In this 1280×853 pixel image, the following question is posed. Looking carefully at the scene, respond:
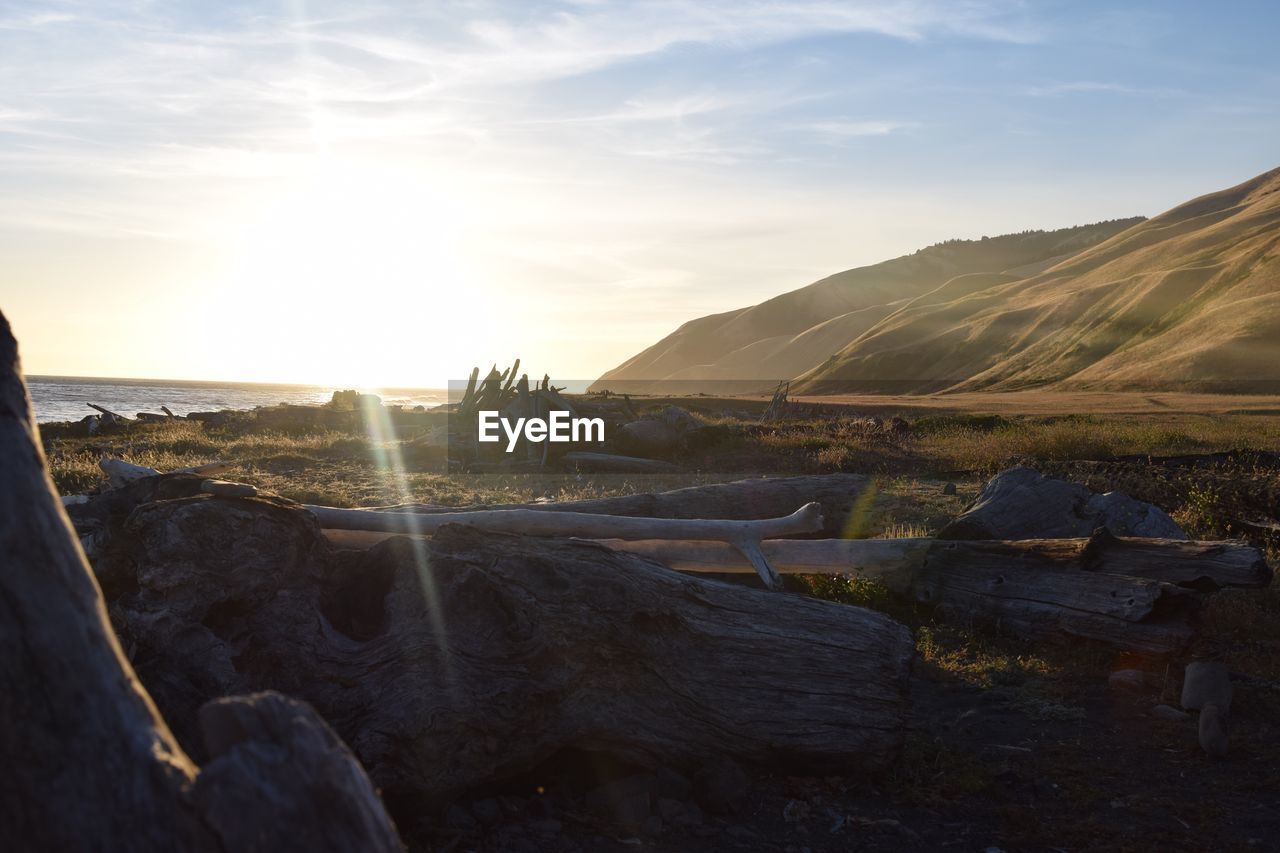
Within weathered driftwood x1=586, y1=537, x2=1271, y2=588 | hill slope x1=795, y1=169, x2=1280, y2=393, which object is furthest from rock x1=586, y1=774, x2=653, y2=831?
hill slope x1=795, y1=169, x2=1280, y2=393

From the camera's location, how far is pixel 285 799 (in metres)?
2.12

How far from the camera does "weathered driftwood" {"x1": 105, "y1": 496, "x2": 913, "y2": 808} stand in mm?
4844

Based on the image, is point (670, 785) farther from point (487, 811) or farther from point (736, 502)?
point (736, 502)

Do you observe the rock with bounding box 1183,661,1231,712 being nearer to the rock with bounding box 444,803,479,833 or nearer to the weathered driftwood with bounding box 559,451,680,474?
the rock with bounding box 444,803,479,833

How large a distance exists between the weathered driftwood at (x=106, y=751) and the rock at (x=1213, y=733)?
5.89 m

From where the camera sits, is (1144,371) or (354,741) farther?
(1144,371)

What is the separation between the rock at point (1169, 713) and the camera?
6.64m

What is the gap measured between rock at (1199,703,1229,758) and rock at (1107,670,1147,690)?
1.00m

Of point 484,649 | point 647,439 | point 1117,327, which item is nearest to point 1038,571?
point 484,649

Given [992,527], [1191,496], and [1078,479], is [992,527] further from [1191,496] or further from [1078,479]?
[1078,479]

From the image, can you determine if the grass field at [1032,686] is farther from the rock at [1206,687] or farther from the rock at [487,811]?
the rock at [487,811]

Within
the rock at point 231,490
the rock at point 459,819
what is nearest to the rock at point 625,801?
the rock at point 459,819

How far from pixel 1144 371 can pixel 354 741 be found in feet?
241

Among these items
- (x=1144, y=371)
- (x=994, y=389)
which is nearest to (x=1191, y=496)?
(x=1144, y=371)
